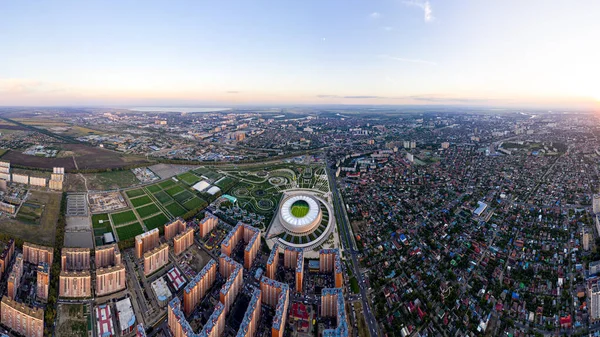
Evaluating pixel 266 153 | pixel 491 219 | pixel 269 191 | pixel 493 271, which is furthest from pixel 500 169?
pixel 266 153

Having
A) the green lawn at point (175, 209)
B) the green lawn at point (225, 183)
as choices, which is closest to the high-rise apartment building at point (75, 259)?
the green lawn at point (175, 209)

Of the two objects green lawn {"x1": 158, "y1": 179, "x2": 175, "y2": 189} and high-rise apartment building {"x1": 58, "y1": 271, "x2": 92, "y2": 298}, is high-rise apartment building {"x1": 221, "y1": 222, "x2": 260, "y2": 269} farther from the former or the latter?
green lawn {"x1": 158, "y1": 179, "x2": 175, "y2": 189}

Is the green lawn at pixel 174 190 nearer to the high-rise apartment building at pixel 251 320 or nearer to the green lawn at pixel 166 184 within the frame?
the green lawn at pixel 166 184

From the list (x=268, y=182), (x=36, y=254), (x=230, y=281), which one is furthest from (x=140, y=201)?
(x=230, y=281)

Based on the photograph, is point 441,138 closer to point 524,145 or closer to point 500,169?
point 524,145

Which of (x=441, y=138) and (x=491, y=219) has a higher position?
(x=441, y=138)

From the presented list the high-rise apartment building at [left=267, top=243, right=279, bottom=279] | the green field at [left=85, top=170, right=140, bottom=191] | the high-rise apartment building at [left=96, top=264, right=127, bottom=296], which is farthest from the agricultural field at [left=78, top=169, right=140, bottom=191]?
the high-rise apartment building at [left=267, top=243, right=279, bottom=279]

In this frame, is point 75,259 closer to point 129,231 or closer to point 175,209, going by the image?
point 129,231
